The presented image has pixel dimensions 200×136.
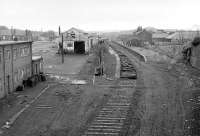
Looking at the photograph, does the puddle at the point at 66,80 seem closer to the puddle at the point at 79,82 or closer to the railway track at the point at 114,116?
the puddle at the point at 79,82

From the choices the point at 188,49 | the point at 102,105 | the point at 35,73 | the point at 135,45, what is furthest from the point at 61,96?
the point at 135,45

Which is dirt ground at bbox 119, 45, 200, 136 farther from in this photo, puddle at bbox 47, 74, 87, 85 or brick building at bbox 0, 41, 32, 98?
brick building at bbox 0, 41, 32, 98

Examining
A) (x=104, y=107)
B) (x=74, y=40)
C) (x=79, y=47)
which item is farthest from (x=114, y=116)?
(x=79, y=47)

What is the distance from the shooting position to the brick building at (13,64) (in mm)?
24391

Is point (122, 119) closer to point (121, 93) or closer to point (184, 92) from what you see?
point (121, 93)

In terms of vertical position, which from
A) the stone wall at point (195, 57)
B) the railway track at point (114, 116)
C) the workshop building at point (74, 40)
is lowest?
the railway track at point (114, 116)

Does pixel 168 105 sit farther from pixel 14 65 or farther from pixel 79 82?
pixel 14 65

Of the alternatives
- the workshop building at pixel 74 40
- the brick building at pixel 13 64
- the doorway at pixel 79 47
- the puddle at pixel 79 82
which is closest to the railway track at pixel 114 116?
the puddle at pixel 79 82

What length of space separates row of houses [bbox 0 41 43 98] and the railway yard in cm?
132

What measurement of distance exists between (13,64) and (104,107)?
33.9 ft

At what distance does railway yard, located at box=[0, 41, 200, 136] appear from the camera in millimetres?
16728

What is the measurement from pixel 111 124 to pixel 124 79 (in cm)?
1587

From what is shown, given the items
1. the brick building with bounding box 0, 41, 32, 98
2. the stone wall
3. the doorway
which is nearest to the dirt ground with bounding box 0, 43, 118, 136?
the brick building with bounding box 0, 41, 32, 98

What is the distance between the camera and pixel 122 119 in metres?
18.5
